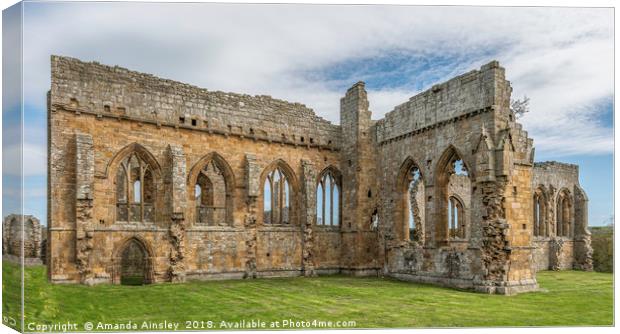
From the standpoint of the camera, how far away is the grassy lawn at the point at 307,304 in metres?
10.6

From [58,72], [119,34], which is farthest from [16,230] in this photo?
[58,72]

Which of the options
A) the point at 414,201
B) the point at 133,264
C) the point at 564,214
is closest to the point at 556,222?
the point at 564,214

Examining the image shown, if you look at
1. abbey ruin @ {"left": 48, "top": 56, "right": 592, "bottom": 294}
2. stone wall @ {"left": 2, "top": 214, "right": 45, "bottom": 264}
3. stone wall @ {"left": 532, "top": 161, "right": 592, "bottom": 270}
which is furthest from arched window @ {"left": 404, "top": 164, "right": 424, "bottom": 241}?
stone wall @ {"left": 2, "top": 214, "right": 45, "bottom": 264}

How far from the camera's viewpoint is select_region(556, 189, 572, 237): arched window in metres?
27.4

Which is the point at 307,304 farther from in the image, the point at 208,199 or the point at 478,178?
the point at 208,199

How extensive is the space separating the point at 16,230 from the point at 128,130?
6725mm

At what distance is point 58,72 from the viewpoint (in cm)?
1534

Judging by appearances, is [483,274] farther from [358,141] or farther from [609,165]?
[358,141]

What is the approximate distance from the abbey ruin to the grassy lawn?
53.5 inches

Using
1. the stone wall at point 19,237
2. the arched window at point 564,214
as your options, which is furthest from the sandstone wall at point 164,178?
the arched window at point 564,214

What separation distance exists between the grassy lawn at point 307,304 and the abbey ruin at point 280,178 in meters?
1.36

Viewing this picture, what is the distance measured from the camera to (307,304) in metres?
12.5

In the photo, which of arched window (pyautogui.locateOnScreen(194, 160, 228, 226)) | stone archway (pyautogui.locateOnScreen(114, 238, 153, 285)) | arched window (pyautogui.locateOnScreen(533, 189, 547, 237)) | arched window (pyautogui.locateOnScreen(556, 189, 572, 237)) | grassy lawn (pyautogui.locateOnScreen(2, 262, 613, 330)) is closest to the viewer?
grassy lawn (pyautogui.locateOnScreen(2, 262, 613, 330))

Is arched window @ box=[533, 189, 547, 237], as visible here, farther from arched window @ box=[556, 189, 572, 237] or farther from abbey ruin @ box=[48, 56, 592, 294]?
abbey ruin @ box=[48, 56, 592, 294]
